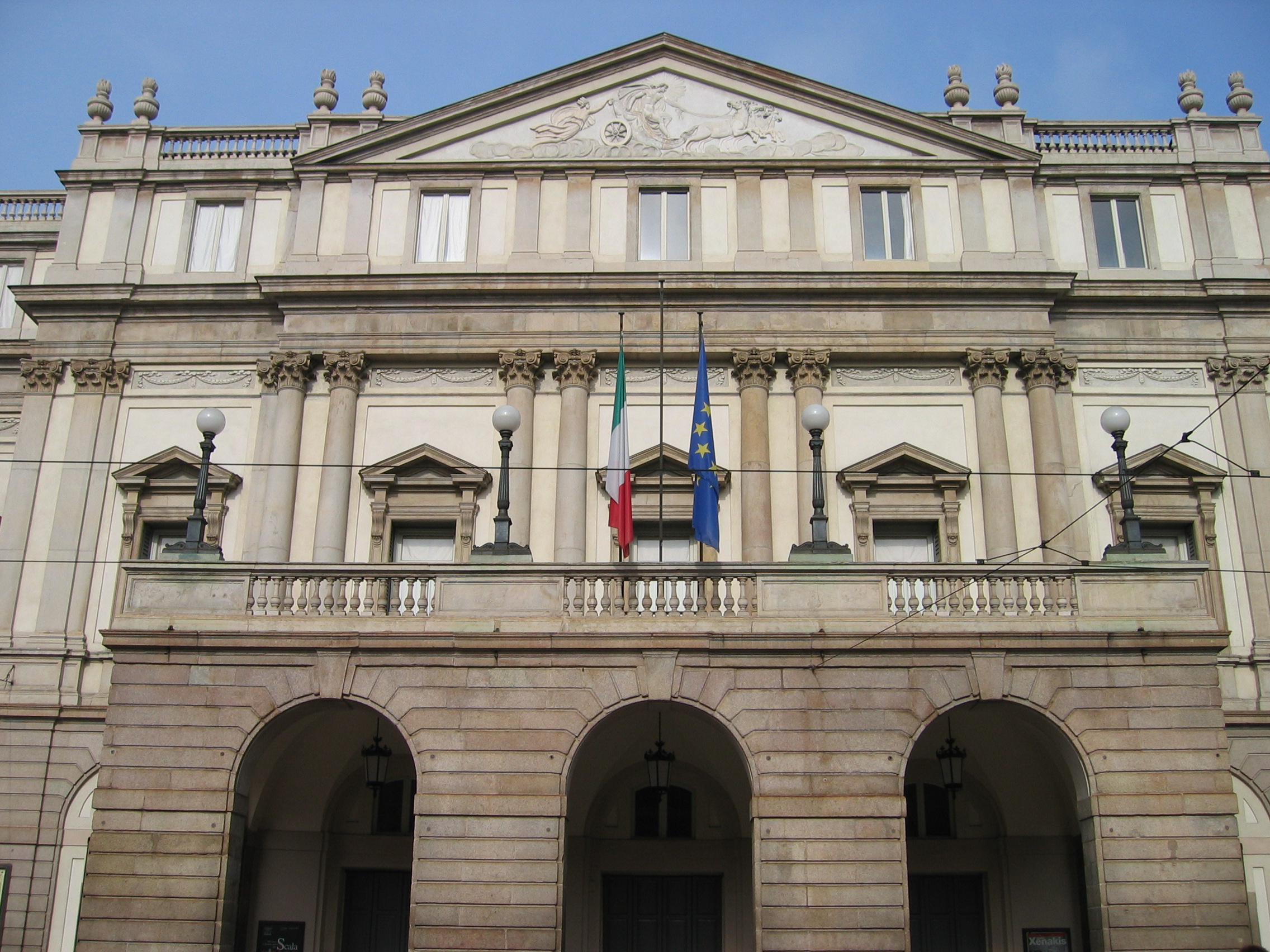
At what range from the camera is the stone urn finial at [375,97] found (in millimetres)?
28125

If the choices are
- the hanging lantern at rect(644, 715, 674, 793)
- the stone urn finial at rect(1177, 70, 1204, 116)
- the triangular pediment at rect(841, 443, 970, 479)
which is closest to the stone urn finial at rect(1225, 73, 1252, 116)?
the stone urn finial at rect(1177, 70, 1204, 116)

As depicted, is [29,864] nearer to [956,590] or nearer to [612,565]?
[612,565]

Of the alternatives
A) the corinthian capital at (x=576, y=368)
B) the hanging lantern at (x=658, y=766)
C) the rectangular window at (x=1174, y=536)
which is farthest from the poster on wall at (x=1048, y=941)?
the corinthian capital at (x=576, y=368)

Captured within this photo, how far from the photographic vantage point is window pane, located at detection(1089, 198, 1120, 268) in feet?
88.4

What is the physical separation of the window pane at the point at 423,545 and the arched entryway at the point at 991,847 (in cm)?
970

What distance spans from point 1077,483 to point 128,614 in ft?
57.3

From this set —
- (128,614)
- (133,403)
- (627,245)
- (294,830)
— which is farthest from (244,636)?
(627,245)

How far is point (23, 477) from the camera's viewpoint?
1013 inches

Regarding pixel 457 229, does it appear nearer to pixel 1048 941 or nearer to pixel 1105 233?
pixel 1105 233

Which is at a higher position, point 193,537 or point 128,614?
point 193,537

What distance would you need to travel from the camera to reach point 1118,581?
61.0ft

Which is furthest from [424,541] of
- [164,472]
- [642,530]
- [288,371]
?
[164,472]

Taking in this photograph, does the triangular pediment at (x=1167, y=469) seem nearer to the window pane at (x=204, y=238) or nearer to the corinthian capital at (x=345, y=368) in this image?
the corinthian capital at (x=345, y=368)

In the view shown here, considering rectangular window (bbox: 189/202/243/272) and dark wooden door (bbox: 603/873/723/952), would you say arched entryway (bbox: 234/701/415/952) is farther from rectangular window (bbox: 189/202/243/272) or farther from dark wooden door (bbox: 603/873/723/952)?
rectangular window (bbox: 189/202/243/272)
